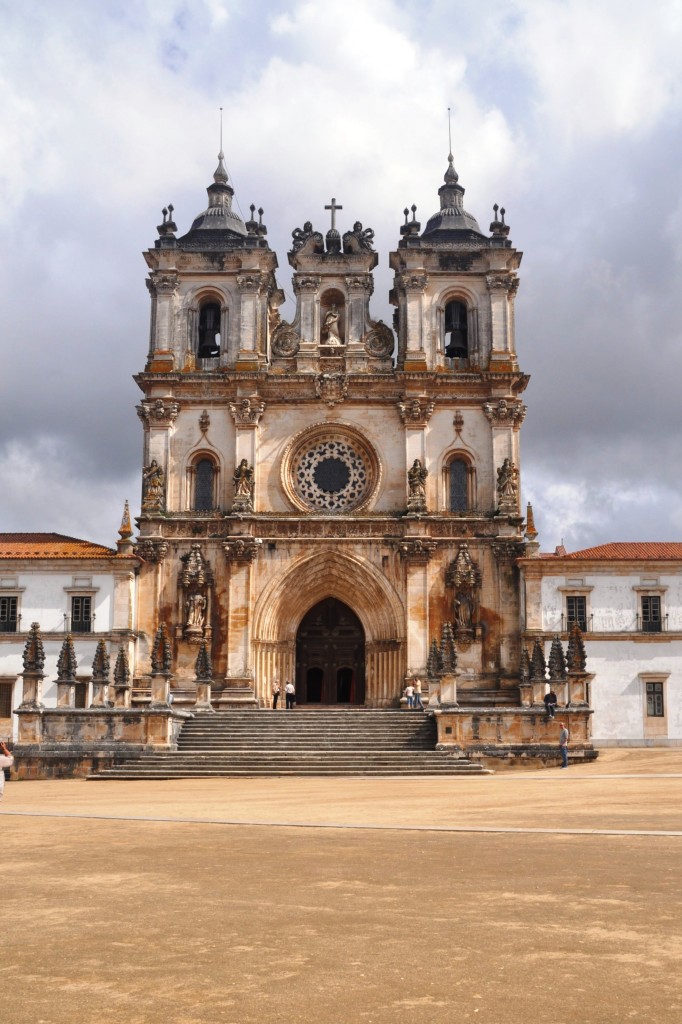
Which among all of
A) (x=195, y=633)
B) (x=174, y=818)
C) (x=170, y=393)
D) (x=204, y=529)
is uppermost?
(x=170, y=393)

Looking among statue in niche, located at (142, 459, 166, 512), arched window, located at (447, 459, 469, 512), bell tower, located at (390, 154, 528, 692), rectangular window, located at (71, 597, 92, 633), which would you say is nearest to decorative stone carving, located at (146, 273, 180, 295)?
statue in niche, located at (142, 459, 166, 512)

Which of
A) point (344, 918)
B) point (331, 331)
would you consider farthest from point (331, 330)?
point (344, 918)

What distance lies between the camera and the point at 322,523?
44.1 metres

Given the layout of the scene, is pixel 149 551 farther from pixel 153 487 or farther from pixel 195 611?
pixel 195 611

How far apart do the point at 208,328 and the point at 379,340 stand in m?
7.81

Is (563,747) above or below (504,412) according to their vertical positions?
below

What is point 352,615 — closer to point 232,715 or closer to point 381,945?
point 232,715

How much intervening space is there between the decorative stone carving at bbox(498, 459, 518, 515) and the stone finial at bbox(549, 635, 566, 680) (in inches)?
362

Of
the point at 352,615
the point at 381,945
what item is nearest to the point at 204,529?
the point at 352,615

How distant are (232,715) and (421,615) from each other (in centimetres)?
953

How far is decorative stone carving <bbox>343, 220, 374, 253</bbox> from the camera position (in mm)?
47250

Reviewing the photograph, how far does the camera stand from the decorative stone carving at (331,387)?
45469 mm

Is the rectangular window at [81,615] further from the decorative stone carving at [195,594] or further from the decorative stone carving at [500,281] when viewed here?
the decorative stone carving at [500,281]

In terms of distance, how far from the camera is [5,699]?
41.7 meters
